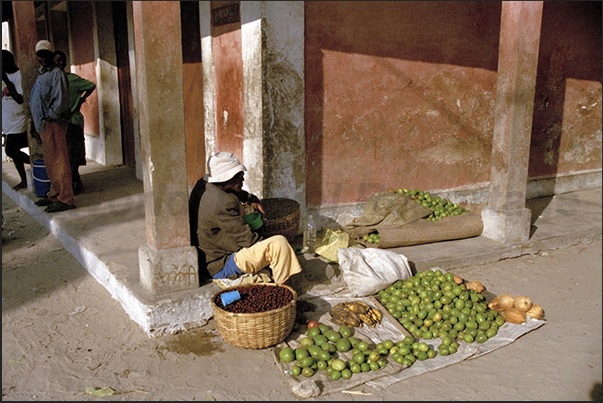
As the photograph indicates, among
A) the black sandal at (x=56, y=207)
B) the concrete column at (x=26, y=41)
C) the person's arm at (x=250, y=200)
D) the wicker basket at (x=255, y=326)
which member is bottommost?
the wicker basket at (x=255, y=326)

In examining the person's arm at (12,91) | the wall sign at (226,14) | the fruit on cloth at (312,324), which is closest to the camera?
the fruit on cloth at (312,324)

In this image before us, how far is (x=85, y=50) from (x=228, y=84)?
6314 millimetres

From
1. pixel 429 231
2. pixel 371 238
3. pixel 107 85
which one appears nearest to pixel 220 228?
pixel 371 238

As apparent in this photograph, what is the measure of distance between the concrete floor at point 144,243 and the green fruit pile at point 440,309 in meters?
0.69

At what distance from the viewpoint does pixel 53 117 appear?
21.6ft

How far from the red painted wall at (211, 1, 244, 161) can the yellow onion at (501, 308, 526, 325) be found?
11.6 feet

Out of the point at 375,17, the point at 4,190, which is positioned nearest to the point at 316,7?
the point at 375,17

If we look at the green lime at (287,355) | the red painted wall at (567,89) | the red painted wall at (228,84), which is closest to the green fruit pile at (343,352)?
the green lime at (287,355)

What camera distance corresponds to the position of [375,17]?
6.27 m

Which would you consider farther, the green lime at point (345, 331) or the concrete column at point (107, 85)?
the concrete column at point (107, 85)

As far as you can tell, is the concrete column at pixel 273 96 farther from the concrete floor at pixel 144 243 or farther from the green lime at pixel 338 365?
the green lime at pixel 338 365

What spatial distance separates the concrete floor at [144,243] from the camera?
429 centimetres

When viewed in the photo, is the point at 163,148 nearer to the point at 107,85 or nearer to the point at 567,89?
the point at 107,85

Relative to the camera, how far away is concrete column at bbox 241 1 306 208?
A: 18.1 feet
